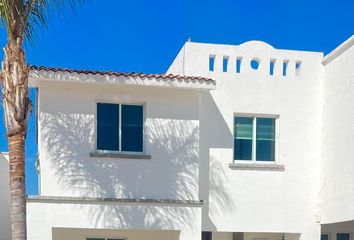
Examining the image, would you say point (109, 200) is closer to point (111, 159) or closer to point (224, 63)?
point (111, 159)

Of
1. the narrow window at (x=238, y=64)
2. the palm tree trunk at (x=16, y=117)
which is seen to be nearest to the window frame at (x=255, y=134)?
the narrow window at (x=238, y=64)

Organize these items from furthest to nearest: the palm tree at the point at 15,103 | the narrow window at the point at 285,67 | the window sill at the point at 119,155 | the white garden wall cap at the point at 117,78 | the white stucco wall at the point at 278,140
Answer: the narrow window at the point at 285,67
the white stucco wall at the point at 278,140
the window sill at the point at 119,155
the white garden wall cap at the point at 117,78
the palm tree at the point at 15,103

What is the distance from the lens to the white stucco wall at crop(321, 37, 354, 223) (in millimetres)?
12258

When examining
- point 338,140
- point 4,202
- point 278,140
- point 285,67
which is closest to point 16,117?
point 278,140

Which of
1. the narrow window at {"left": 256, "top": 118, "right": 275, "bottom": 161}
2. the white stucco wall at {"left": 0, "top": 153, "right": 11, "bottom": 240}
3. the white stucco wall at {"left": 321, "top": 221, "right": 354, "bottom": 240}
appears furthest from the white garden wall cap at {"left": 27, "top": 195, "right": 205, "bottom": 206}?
the white stucco wall at {"left": 0, "top": 153, "right": 11, "bottom": 240}

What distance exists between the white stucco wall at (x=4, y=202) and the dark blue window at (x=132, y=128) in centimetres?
754

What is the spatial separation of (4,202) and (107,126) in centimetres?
785

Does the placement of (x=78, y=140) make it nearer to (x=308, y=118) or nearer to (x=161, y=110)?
(x=161, y=110)

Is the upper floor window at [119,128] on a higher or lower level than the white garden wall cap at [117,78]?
lower

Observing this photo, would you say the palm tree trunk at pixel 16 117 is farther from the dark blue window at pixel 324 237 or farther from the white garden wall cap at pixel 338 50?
the dark blue window at pixel 324 237

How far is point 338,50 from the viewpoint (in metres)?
12.9

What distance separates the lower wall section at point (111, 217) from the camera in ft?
37.7

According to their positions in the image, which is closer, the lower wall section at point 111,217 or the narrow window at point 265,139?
the lower wall section at point 111,217

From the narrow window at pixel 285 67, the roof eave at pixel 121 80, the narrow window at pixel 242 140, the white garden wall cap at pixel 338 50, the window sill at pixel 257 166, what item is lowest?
the window sill at pixel 257 166
